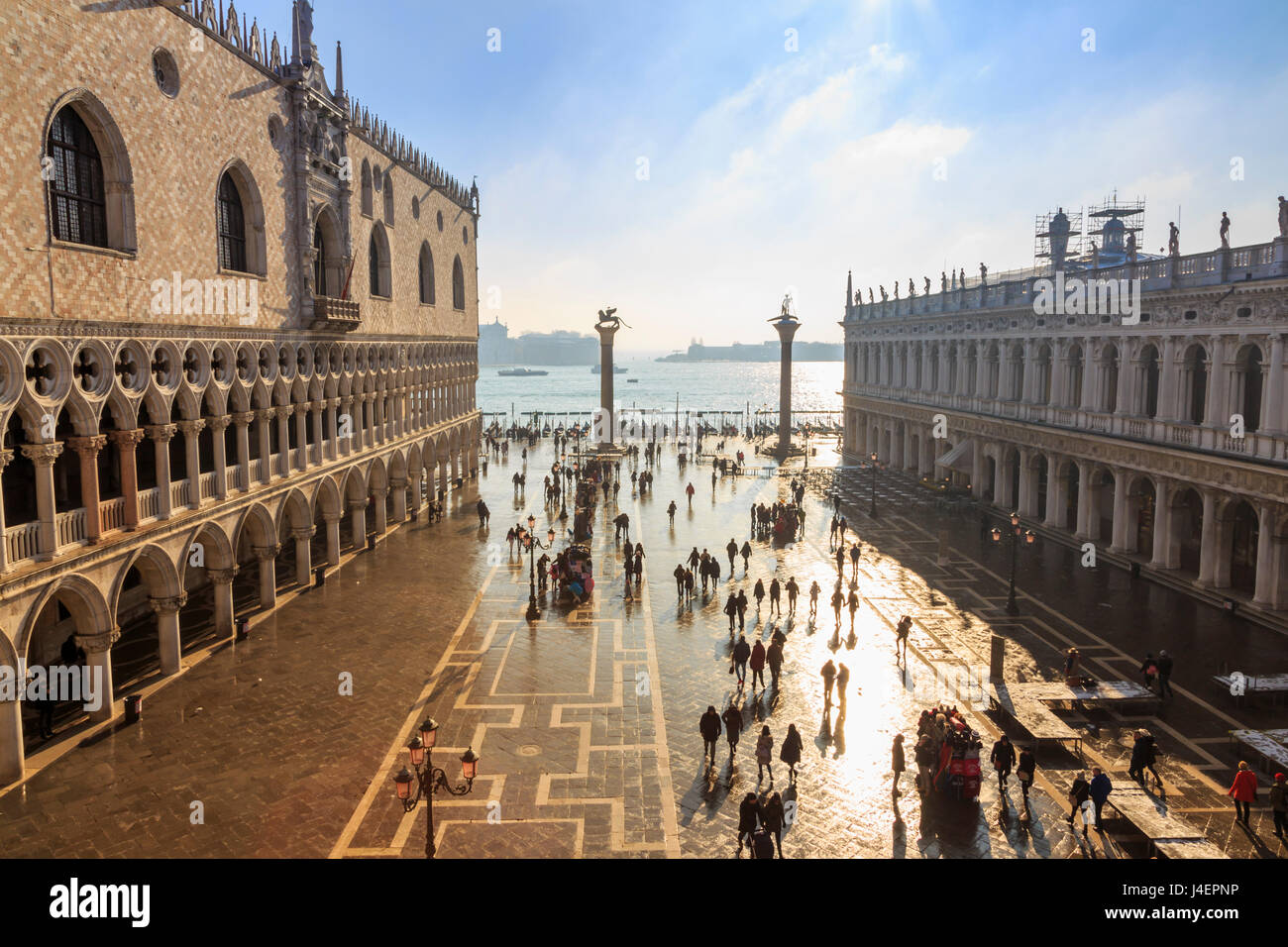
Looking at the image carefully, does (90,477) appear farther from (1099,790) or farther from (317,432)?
(1099,790)

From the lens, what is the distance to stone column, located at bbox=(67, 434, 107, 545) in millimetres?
15836

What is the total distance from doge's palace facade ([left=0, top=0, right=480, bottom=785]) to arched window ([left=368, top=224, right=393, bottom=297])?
3.78 feet

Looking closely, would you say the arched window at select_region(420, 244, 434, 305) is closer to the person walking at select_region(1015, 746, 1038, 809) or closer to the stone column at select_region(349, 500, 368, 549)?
the stone column at select_region(349, 500, 368, 549)

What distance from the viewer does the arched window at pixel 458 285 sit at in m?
45.2

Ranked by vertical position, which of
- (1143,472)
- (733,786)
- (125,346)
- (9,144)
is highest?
(9,144)

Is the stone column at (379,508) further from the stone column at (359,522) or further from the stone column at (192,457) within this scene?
the stone column at (192,457)

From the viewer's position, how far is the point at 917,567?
2833 cm

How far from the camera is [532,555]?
3027cm

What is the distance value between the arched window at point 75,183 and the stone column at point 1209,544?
27673mm

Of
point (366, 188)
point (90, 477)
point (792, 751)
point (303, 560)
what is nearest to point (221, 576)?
point (90, 477)

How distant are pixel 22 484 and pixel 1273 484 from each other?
2922 cm

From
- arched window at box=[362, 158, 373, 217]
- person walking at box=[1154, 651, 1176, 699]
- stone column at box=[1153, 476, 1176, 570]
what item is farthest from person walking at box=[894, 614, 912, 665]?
arched window at box=[362, 158, 373, 217]
